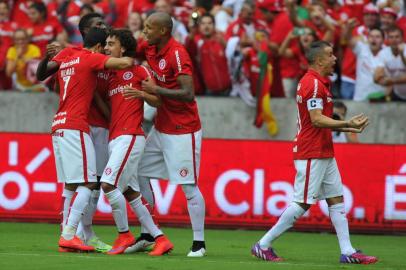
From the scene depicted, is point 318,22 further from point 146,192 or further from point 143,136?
point 143,136

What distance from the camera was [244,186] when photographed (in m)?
16.2

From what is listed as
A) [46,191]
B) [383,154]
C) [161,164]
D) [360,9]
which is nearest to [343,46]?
[360,9]

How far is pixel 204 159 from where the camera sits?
53.6ft

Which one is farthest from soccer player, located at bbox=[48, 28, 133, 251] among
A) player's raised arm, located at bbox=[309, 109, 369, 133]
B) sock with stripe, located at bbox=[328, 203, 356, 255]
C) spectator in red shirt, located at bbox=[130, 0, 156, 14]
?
spectator in red shirt, located at bbox=[130, 0, 156, 14]

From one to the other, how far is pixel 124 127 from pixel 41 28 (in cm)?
874

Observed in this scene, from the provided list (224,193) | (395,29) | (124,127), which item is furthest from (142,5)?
(124,127)

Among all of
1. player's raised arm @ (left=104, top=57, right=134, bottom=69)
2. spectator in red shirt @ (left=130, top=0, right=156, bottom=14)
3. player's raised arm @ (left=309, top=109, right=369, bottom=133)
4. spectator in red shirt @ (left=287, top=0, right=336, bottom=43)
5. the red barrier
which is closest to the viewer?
player's raised arm @ (left=309, top=109, right=369, bottom=133)

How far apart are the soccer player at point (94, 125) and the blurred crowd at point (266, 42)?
5845 millimetres

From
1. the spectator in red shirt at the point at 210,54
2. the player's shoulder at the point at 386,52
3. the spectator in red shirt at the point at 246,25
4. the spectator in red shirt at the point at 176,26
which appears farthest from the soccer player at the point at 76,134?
the player's shoulder at the point at 386,52

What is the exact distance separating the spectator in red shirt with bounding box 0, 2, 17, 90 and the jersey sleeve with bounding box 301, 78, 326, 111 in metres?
9.88

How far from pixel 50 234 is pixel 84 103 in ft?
11.2

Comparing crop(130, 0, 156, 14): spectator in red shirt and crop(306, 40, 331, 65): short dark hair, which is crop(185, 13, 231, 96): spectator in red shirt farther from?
crop(306, 40, 331, 65): short dark hair

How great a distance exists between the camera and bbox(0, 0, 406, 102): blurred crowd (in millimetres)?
18656

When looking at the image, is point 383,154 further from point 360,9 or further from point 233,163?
point 360,9
